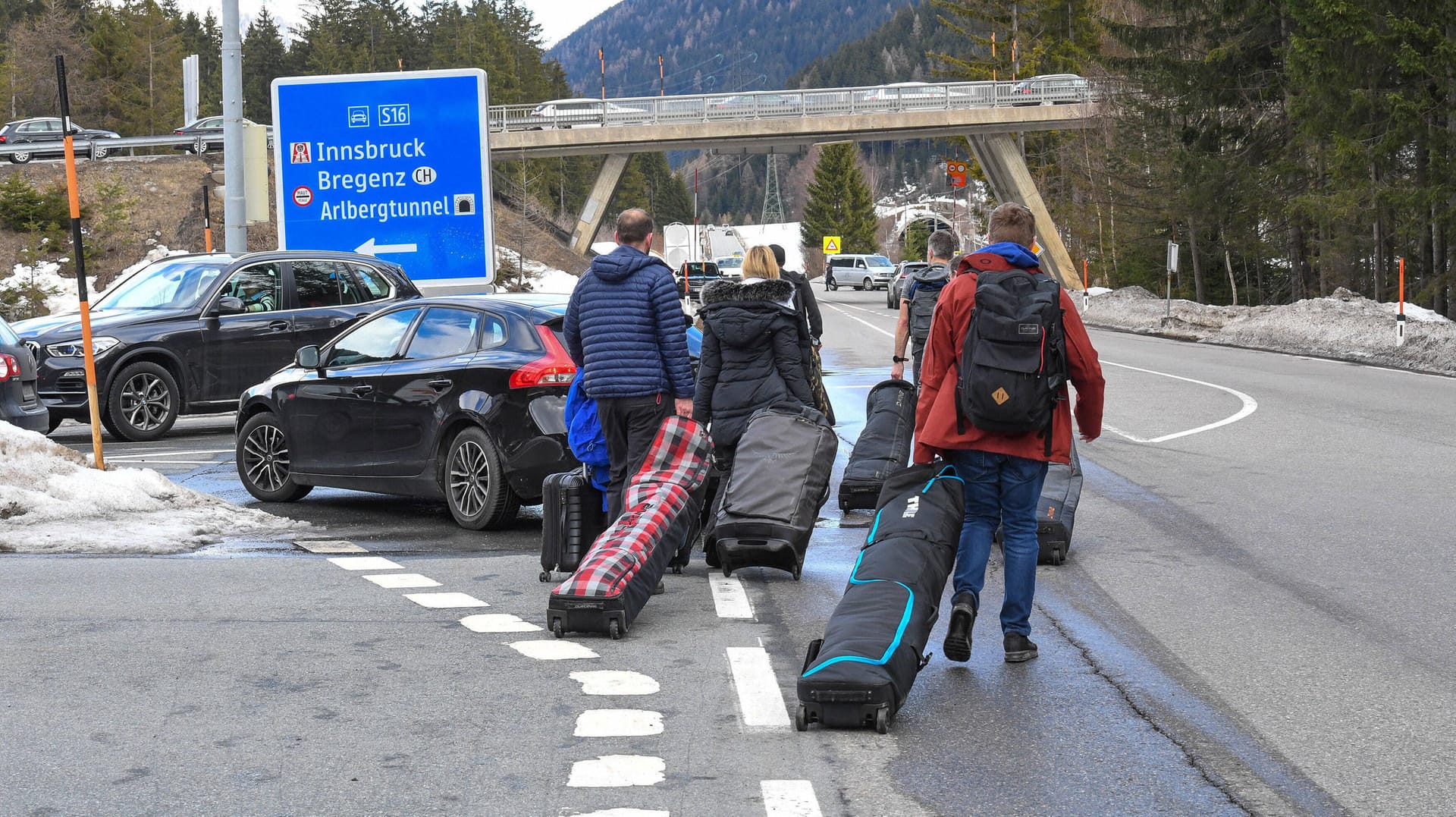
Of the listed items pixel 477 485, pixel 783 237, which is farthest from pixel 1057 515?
pixel 783 237

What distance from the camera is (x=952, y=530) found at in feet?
19.3

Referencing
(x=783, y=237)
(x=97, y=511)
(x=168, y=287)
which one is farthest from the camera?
(x=783, y=237)

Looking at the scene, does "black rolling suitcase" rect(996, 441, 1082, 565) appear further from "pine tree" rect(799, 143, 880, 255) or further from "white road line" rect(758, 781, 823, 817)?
"pine tree" rect(799, 143, 880, 255)

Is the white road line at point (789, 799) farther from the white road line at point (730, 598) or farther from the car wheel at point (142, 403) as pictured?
the car wheel at point (142, 403)

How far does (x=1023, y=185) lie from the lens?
6606 cm

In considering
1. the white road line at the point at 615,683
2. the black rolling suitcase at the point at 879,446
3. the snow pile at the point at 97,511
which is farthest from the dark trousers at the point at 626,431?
the snow pile at the point at 97,511

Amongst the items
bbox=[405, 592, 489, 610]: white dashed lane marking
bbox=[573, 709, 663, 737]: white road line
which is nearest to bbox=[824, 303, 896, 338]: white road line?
bbox=[405, 592, 489, 610]: white dashed lane marking

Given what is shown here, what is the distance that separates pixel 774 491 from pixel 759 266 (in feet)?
5.04

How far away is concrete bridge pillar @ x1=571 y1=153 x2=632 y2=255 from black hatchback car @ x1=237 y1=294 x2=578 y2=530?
55.9m

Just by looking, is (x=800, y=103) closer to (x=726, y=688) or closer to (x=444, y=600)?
(x=444, y=600)

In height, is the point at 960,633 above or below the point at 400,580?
above

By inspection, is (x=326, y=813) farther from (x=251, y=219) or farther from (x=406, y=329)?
(x=251, y=219)

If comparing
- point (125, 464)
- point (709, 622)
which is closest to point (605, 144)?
point (125, 464)

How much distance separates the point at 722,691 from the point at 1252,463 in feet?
25.8
